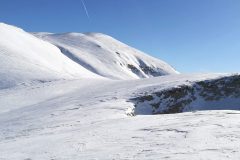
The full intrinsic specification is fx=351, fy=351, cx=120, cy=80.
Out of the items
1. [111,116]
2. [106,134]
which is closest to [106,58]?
[111,116]

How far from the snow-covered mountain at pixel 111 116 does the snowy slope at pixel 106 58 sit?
27.6 meters

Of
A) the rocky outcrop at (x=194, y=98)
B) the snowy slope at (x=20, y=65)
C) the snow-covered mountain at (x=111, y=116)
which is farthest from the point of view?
the snowy slope at (x=20, y=65)

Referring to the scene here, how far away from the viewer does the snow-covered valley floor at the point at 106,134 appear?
9.43 meters

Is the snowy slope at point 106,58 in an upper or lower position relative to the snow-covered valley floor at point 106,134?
upper

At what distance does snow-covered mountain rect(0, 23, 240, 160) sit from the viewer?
998 cm

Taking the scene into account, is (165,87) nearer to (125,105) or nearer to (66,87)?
(125,105)

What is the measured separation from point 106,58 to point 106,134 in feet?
263

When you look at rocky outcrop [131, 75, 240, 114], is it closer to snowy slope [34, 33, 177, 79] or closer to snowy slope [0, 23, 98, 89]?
snowy slope [0, 23, 98, 89]

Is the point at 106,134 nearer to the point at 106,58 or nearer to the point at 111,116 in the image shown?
the point at 111,116

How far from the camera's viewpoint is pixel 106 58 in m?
92.4

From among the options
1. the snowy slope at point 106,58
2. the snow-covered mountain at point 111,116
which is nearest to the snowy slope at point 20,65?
the snow-covered mountain at point 111,116

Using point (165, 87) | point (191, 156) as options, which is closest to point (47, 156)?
point (191, 156)

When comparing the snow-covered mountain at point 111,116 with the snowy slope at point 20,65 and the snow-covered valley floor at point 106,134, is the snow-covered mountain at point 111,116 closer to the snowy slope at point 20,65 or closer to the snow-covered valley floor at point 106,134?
the snow-covered valley floor at point 106,134

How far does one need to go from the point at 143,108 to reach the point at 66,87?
34.8 feet
